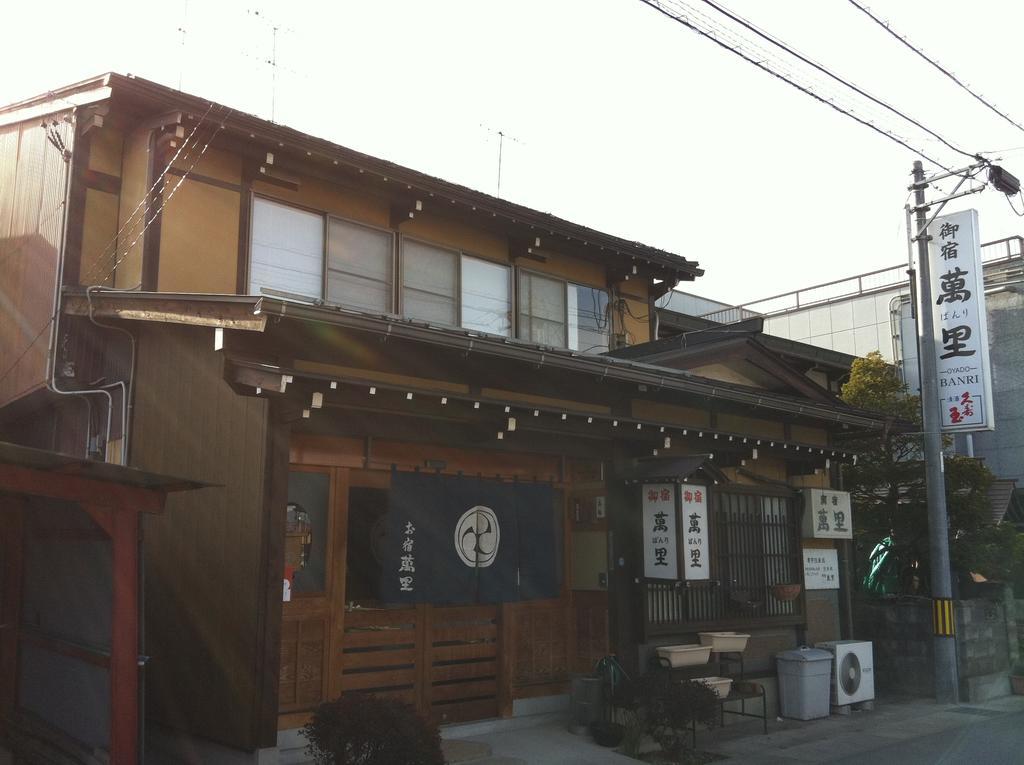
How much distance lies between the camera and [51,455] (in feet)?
19.6

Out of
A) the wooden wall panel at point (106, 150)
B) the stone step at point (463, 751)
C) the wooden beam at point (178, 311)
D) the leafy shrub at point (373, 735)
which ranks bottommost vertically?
the stone step at point (463, 751)

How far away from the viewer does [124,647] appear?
21.6 feet

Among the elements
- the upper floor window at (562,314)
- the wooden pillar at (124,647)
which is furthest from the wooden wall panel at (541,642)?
the wooden pillar at (124,647)

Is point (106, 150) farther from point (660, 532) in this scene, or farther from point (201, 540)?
point (660, 532)

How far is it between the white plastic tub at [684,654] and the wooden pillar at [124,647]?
21.7 ft

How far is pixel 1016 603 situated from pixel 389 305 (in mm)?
13657

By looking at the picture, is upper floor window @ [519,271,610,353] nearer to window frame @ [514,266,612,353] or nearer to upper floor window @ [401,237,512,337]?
window frame @ [514,266,612,353]

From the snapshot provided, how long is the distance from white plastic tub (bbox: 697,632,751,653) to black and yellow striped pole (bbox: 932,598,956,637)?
4102mm

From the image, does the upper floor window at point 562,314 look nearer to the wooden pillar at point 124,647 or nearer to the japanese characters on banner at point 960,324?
the japanese characters on banner at point 960,324

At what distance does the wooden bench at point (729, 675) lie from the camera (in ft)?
36.5

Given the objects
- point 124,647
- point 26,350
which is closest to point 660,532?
point 124,647

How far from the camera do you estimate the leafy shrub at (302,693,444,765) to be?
708 centimetres

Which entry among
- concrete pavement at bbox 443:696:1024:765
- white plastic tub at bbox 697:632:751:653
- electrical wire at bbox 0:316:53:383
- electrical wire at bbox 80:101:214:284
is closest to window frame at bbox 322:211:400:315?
electrical wire at bbox 80:101:214:284

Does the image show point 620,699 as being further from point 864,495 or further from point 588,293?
point 864,495
